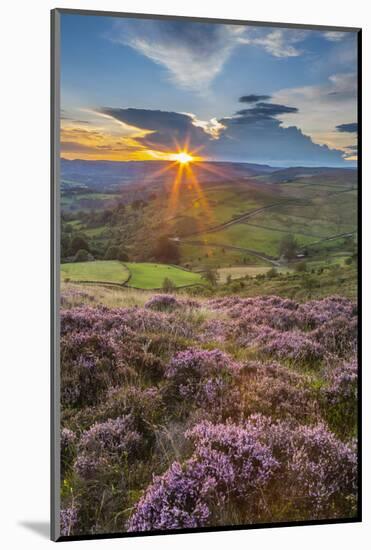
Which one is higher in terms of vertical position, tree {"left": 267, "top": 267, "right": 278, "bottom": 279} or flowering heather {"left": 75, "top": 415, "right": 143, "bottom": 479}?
tree {"left": 267, "top": 267, "right": 278, "bottom": 279}

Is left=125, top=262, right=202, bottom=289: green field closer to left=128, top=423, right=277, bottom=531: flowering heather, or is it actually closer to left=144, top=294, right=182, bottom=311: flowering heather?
left=144, top=294, right=182, bottom=311: flowering heather

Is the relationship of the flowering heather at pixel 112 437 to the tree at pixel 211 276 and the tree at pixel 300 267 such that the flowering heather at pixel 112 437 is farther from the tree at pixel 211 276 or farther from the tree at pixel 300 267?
the tree at pixel 300 267

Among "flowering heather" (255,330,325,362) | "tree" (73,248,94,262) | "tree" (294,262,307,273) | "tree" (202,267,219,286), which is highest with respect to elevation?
"tree" (73,248,94,262)

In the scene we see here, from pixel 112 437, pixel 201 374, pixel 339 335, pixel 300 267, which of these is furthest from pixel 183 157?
pixel 112 437

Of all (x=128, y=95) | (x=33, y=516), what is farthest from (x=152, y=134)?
(x=33, y=516)

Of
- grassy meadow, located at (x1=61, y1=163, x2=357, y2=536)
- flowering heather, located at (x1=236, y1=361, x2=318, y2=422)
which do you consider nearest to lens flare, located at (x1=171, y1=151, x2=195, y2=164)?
grassy meadow, located at (x1=61, y1=163, x2=357, y2=536)

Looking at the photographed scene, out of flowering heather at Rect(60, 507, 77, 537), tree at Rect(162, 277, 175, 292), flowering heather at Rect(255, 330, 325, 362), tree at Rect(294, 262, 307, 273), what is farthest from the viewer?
tree at Rect(294, 262, 307, 273)

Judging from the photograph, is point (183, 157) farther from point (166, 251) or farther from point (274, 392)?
point (274, 392)
